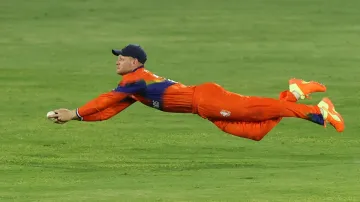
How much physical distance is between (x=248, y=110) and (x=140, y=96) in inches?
41.2

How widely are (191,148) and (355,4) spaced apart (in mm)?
12225

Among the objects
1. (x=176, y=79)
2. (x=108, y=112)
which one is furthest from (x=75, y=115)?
(x=176, y=79)

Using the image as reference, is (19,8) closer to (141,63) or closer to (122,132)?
(122,132)

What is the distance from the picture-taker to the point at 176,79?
2152cm

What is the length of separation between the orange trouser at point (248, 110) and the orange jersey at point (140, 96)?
0.53 ft

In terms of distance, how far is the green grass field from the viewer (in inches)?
575

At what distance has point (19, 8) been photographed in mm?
28266

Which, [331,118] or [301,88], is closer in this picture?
[331,118]

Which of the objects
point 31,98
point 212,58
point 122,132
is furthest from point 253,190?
point 212,58

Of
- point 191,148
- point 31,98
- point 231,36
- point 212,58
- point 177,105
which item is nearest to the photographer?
point 177,105

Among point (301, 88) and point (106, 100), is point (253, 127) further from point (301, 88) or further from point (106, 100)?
point (106, 100)

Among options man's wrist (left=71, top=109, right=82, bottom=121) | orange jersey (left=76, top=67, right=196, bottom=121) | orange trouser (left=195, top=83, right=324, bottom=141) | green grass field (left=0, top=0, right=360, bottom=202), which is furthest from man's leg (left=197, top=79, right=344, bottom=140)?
man's wrist (left=71, top=109, right=82, bottom=121)

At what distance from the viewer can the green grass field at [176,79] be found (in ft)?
48.0

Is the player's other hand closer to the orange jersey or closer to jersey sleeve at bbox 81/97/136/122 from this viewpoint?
the orange jersey
